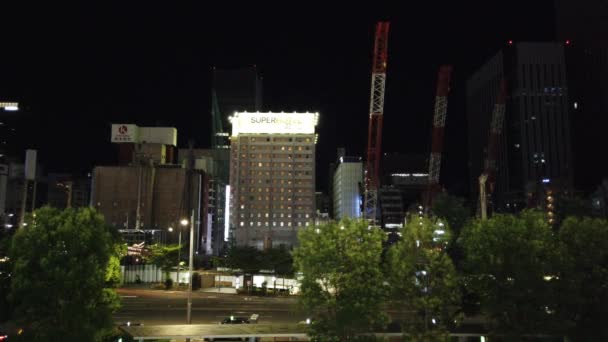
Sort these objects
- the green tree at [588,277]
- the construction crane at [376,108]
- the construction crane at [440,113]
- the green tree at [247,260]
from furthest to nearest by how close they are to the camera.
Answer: the construction crane at [440,113] → the construction crane at [376,108] → the green tree at [247,260] → the green tree at [588,277]

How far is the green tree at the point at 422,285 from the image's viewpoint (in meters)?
27.5

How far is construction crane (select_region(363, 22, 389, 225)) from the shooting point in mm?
116188

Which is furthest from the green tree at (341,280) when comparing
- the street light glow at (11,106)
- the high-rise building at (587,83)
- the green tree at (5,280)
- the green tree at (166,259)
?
the high-rise building at (587,83)

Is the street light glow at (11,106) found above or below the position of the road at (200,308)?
above

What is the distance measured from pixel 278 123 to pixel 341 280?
531 feet

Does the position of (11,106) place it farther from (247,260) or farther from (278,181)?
(247,260)

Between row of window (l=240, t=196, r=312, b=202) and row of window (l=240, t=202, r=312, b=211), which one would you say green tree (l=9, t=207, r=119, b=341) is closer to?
row of window (l=240, t=202, r=312, b=211)

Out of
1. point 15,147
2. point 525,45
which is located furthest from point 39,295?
point 525,45

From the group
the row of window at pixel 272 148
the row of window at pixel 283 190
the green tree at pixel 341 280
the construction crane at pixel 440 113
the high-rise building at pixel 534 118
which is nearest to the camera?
the green tree at pixel 341 280

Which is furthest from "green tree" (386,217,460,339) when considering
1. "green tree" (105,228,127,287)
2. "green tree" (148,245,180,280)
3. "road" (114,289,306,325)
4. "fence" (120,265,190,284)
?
"fence" (120,265,190,284)

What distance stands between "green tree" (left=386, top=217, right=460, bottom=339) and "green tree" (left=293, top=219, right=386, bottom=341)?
1115mm

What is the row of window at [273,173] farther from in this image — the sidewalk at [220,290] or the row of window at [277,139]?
the sidewalk at [220,290]

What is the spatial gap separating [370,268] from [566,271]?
11911 millimetres

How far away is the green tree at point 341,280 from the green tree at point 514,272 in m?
6.81
